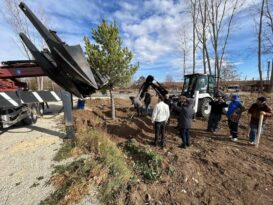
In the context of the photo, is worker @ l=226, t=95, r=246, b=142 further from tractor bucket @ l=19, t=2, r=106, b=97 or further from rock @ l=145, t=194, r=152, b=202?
tractor bucket @ l=19, t=2, r=106, b=97

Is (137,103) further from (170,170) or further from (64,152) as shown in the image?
(170,170)

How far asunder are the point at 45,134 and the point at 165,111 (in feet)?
13.9

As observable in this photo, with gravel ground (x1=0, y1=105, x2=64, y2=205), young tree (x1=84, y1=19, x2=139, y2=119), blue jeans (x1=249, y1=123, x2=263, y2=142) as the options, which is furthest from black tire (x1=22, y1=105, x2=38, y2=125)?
blue jeans (x1=249, y1=123, x2=263, y2=142)

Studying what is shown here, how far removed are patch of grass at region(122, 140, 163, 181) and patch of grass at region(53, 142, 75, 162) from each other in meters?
1.62

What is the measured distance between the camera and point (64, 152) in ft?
15.8

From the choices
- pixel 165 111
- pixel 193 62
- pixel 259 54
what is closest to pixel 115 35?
pixel 165 111

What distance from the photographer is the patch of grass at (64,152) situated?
15.1 ft

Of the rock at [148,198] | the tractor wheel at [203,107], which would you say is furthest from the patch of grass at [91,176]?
the tractor wheel at [203,107]

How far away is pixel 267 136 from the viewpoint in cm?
725

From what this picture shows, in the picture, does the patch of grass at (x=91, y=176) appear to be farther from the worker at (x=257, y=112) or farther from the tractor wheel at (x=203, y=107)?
the tractor wheel at (x=203, y=107)

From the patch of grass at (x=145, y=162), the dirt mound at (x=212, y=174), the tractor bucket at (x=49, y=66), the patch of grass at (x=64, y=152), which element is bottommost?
the dirt mound at (x=212, y=174)

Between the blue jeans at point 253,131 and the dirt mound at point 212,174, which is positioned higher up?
the blue jeans at point 253,131

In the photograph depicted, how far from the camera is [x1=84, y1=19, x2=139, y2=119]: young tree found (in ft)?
30.0

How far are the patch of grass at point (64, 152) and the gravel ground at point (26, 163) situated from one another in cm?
16
